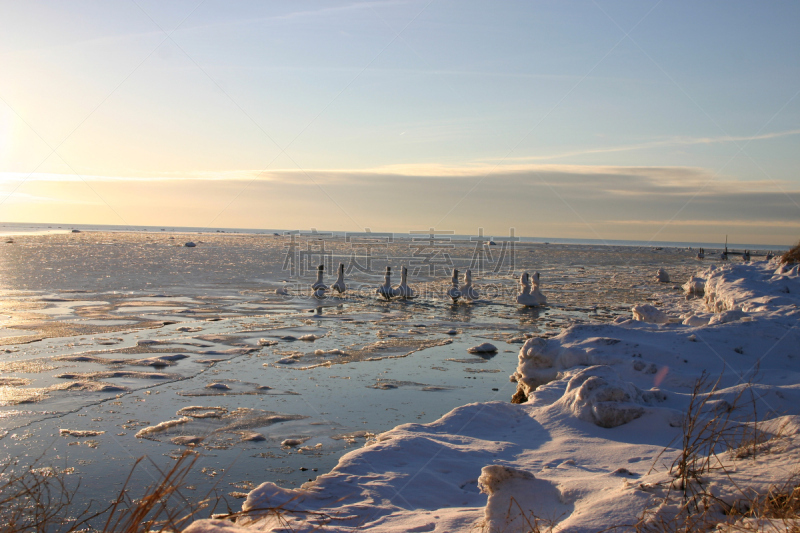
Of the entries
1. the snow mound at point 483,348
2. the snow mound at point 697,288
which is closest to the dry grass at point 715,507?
the snow mound at point 483,348

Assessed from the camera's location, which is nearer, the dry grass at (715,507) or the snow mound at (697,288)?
the dry grass at (715,507)

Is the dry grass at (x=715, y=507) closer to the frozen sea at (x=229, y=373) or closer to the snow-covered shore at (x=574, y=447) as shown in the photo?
the snow-covered shore at (x=574, y=447)

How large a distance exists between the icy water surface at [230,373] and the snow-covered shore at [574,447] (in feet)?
2.77

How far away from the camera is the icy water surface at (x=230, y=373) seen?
18.3 ft

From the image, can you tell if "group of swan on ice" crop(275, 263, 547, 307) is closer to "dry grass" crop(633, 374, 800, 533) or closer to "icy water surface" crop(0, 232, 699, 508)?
"icy water surface" crop(0, 232, 699, 508)

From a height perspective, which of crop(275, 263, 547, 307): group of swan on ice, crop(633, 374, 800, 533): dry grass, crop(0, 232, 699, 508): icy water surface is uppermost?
crop(633, 374, 800, 533): dry grass

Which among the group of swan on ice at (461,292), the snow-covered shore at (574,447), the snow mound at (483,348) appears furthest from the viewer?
the group of swan on ice at (461,292)

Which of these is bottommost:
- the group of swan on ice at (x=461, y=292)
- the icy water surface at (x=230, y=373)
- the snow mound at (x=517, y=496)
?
the icy water surface at (x=230, y=373)

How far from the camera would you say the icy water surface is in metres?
5.59

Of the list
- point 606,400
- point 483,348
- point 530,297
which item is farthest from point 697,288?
point 606,400

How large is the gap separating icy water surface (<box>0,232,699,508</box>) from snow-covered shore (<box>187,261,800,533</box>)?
84 cm

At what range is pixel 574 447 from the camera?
17.1 feet

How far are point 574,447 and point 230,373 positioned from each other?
5.82 meters

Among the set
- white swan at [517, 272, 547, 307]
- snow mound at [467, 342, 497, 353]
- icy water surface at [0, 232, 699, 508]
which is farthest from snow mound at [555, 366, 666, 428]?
white swan at [517, 272, 547, 307]
